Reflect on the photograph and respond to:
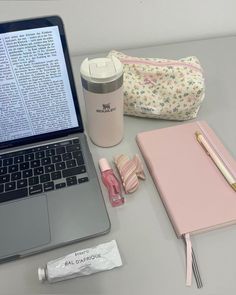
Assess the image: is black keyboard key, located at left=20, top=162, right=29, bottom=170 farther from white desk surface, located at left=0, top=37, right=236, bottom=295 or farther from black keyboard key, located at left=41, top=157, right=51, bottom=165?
white desk surface, located at left=0, top=37, right=236, bottom=295

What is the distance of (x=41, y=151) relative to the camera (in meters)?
0.53

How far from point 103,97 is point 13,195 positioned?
220 mm

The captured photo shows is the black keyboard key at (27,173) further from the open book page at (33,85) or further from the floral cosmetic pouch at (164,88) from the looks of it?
the floral cosmetic pouch at (164,88)

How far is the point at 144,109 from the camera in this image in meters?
0.59

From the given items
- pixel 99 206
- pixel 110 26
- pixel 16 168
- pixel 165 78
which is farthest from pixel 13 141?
pixel 110 26

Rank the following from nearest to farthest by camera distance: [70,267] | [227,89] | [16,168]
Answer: [70,267]
[16,168]
[227,89]

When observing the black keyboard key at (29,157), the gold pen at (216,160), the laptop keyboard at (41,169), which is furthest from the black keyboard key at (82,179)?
the gold pen at (216,160)

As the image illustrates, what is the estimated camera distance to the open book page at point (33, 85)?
0.43 metres

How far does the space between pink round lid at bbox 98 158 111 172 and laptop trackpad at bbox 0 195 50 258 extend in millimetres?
110

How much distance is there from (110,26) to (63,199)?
1.65ft

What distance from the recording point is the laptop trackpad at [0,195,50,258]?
0.41 meters

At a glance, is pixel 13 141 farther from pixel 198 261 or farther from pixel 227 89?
pixel 227 89

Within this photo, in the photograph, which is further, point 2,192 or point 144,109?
point 144,109

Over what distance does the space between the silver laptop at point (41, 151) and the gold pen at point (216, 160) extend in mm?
206
